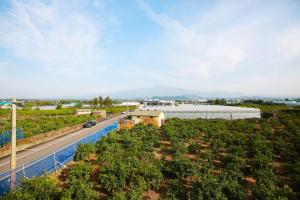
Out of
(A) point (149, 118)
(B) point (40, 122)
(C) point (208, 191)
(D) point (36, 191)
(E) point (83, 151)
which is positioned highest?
(A) point (149, 118)

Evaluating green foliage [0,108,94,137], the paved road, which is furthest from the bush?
green foliage [0,108,94,137]

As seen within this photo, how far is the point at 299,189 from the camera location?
12320 mm

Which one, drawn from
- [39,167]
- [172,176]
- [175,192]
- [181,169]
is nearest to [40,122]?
[39,167]

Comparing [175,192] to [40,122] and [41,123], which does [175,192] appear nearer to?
[41,123]

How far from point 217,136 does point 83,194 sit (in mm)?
19618

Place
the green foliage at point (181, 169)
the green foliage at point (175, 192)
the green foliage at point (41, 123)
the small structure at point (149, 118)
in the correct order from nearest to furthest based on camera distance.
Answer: the green foliage at point (175, 192) → the green foliage at point (181, 169) → the green foliage at point (41, 123) → the small structure at point (149, 118)

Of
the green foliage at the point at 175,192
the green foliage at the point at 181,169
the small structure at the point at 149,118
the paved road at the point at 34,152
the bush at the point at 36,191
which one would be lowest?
the paved road at the point at 34,152

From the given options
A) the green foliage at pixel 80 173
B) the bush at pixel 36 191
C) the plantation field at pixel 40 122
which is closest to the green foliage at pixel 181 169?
the green foliage at pixel 80 173

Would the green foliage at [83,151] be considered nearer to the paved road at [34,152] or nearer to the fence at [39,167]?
the fence at [39,167]

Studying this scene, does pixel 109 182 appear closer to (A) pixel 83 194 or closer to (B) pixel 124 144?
(A) pixel 83 194

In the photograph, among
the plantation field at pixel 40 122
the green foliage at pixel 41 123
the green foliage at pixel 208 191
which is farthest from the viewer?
the plantation field at pixel 40 122

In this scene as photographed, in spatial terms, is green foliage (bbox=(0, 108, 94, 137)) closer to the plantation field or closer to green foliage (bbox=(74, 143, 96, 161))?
the plantation field

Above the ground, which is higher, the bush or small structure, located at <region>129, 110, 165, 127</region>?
small structure, located at <region>129, 110, 165, 127</region>

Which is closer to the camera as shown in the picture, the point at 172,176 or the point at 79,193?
the point at 79,193
